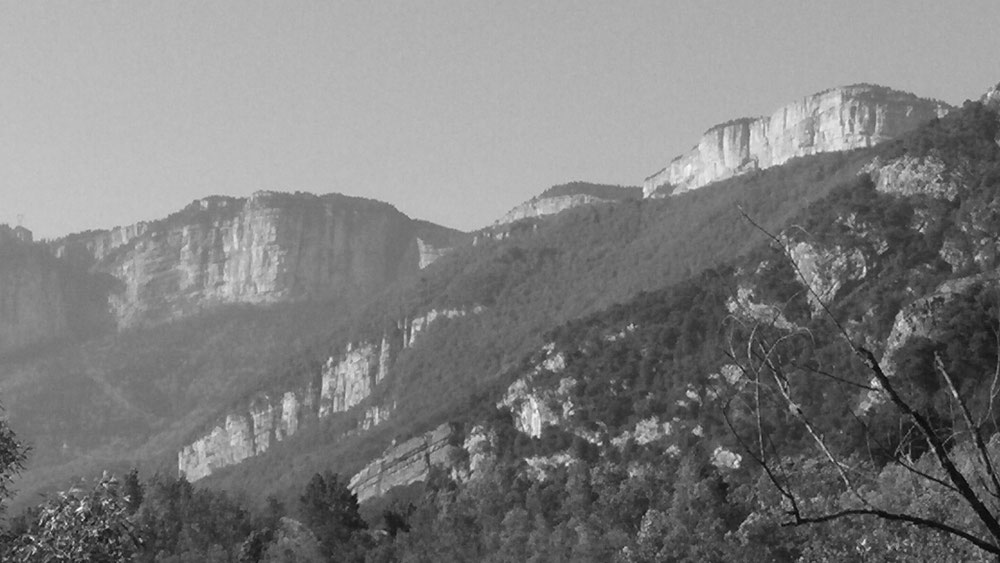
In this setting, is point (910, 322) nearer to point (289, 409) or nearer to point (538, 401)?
point (538, 401)

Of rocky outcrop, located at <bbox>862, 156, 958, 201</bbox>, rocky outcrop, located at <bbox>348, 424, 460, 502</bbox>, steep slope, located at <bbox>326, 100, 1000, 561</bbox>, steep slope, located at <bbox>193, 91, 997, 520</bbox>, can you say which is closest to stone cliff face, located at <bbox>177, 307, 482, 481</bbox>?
steep slope, located at <bbox>193, 91, 997, 520</bbox>

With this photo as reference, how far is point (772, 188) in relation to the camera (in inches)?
5571

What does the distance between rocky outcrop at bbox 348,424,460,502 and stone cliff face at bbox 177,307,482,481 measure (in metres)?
49.8

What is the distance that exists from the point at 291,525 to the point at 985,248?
3639 cm

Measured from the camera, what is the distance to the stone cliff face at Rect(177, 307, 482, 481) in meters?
165

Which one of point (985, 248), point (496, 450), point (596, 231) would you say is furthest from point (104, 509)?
point (596, 231)

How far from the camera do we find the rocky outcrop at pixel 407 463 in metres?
105

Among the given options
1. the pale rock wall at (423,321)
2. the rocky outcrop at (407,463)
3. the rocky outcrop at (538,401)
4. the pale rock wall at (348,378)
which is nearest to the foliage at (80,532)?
the rocky outcrop at (538,401)

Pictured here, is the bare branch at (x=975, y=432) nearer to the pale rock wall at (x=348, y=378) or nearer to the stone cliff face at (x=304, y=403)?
the stone cliff face at (x=304, y=403)

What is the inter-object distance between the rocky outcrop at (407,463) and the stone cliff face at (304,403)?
4985 centimetres

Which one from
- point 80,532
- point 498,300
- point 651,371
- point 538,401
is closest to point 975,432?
point 80,532

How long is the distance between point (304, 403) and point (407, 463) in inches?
2464

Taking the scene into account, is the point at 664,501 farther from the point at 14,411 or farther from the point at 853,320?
the point at 14,411

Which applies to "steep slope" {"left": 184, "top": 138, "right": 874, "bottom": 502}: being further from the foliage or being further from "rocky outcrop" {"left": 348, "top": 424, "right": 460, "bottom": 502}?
the foliage
